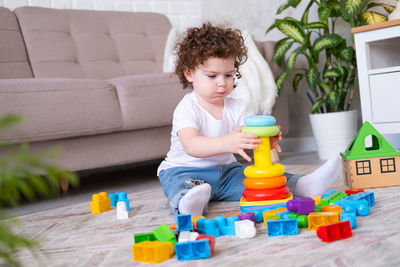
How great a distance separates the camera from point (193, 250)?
2.70ft

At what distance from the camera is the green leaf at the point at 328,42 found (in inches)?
89.8

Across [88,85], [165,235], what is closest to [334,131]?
[88,85]

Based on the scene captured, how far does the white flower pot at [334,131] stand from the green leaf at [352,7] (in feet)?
1.68

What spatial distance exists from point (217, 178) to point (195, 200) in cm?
29

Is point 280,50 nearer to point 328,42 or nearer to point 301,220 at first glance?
point 328,42

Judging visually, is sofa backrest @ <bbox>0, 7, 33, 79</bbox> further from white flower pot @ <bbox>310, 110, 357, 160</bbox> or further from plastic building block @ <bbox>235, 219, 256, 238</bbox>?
plastic building block @ <bbox>235, 219, 256, 238</bbox>

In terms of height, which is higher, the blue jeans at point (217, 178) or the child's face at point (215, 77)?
the child's face at point (215, 77)

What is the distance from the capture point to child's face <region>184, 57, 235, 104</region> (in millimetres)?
1366

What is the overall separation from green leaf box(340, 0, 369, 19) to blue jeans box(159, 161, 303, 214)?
1127 millimetres

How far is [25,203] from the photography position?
189 cm

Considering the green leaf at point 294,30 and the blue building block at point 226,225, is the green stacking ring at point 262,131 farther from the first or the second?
the green leaf at point 294,30

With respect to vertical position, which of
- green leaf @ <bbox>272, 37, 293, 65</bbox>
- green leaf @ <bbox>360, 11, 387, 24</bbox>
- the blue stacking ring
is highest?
green leaf @ <bbox>360, 11, 387, 24</bbox>

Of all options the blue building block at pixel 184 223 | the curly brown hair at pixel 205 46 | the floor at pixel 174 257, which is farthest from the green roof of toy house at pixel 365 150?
the blue building block at pixel 184 223

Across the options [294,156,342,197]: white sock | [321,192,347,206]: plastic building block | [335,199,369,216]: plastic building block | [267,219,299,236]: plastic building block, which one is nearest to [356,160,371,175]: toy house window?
[294,156,342,197]: white sock
